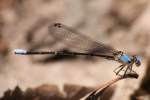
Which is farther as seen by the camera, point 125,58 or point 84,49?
point 84,49

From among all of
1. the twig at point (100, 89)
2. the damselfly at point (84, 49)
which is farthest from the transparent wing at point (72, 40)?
the twig at point (100, 89)

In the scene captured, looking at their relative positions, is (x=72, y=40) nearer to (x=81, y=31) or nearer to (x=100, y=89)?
(x=81, y=31)

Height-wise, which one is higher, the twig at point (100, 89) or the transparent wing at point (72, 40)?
the transparent wing at point (72, 40)

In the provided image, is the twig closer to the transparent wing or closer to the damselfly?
the damselfly

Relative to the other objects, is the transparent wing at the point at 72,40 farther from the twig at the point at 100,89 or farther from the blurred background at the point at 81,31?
the twig at the point at 100,89

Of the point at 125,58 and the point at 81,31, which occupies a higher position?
the point at 81,31

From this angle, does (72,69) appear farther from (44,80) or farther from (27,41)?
(27,41)

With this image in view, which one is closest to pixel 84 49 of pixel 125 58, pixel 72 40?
pixel 72 40

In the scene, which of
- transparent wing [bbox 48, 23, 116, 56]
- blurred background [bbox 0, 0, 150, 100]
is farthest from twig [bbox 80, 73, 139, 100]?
transparent wing [bbox 48, 23, 116, 56]
